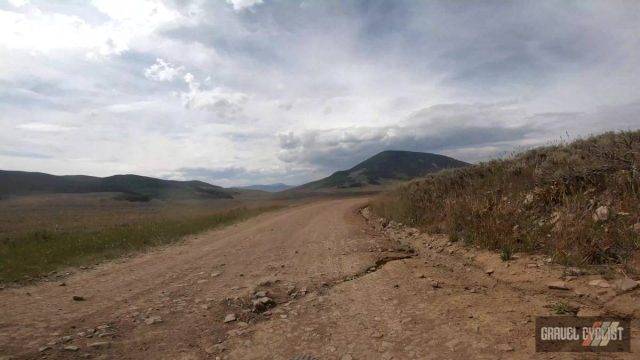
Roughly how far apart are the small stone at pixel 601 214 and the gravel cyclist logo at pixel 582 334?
120 inches

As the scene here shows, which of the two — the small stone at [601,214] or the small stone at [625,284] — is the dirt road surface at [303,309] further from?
the small stone at [601,214]

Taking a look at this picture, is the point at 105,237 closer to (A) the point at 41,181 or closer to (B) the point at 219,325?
(B) the point at 219,325

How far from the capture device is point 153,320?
566 centimetres

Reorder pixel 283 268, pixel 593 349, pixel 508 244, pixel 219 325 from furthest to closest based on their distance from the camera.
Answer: pixel 283 268 → pixel 508 244 → pixel 219 325 → pixel 593 349

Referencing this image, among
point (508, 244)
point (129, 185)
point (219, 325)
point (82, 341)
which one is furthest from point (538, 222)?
point (129, 185)

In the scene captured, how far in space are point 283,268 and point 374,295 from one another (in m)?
2.82

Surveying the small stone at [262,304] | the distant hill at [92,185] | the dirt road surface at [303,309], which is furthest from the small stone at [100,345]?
the distant hill at [92,185]

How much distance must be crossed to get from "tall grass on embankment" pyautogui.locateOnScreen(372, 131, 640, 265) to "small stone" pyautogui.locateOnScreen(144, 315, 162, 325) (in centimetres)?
618

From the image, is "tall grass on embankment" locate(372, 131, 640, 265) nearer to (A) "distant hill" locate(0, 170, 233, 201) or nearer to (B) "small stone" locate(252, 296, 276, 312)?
(B) "small stone" locate(252, 296, 276, 312)

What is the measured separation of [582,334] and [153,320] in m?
5.48

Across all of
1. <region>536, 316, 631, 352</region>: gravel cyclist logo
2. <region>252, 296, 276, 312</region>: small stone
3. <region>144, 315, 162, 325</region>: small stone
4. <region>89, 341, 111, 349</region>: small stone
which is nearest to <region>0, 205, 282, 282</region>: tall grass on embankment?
<region>144, 315, 162, 325</region>: small stone

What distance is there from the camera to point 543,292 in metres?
5.69

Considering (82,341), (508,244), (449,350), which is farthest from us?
(508,244)

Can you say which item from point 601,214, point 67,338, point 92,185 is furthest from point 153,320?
point 92,185
